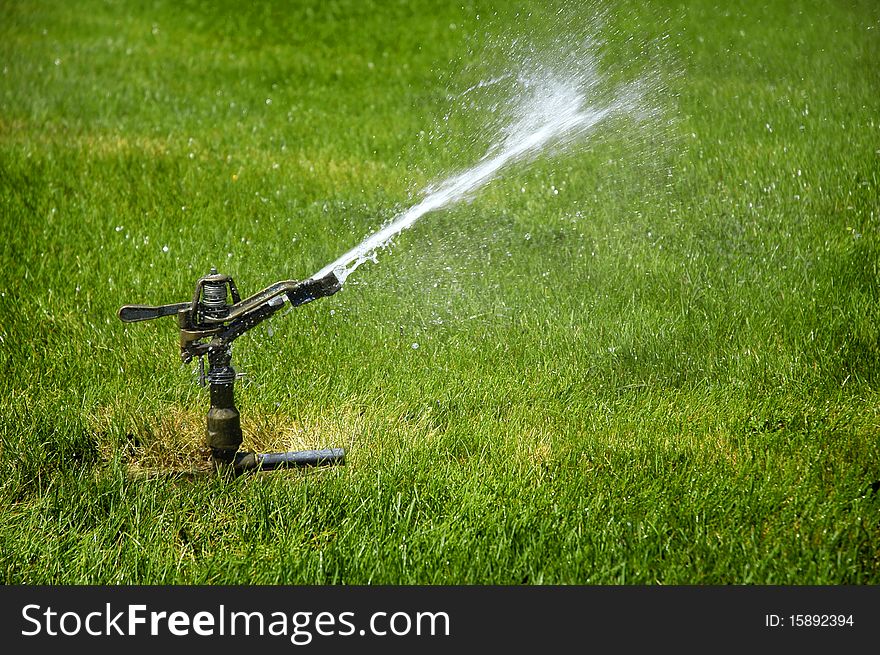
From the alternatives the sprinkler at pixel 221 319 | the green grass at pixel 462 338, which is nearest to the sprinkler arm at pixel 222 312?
the sprinkler at pixel 221 319

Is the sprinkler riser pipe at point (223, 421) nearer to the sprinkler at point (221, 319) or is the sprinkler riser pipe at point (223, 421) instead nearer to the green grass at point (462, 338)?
the sprinkler at point (221, 319)

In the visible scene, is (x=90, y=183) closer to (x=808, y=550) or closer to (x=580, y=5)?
(x=580, y=5)

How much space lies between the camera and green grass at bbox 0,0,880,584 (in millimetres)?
2881

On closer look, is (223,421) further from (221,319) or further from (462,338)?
(462,338)

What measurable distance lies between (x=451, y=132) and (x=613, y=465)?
4355 mm

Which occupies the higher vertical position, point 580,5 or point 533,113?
point 580,5

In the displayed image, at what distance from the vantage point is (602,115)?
226 inches

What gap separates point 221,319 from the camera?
2887 millimetres

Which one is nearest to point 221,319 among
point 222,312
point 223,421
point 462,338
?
point 222,312

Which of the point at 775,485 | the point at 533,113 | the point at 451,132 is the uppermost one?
the point at 451,132

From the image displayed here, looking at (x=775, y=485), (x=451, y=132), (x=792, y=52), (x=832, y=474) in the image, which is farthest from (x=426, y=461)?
(x=792, y=52)

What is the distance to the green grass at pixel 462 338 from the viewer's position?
2.88 metres

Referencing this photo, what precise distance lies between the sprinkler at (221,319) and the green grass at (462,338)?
0.84 feet

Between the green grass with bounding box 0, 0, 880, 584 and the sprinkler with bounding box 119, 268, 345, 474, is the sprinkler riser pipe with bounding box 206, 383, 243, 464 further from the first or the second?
the green grass with bounding box 0, 0, 880, 584
